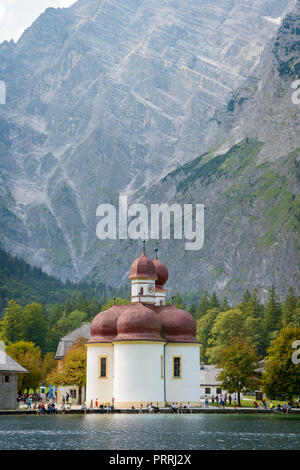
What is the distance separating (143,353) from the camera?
97.8 meters

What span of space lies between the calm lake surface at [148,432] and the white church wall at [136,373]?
30.5 ft

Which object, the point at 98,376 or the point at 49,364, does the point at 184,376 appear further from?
the point at 49,364

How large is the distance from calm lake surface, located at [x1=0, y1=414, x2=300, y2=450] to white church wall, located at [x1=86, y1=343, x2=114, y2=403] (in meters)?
14.4

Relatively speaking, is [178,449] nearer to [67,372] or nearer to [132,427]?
[132,427]

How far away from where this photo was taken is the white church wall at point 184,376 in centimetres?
10219

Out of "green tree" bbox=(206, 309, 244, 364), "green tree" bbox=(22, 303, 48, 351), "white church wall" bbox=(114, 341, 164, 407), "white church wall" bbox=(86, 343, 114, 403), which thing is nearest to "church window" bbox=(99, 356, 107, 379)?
"white church wall" bbox=(86, 343, 114, 403)

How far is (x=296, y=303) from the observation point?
194000mm

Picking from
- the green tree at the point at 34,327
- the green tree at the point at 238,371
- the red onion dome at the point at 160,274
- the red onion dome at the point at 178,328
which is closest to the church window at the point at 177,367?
the red onion dome at the point at 178,328

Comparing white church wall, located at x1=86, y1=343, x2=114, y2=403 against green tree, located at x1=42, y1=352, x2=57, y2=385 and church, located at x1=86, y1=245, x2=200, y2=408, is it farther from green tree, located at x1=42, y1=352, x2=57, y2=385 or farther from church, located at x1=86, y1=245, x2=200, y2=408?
green tree, located at x1=42, y1=352, x2=57, y2=385

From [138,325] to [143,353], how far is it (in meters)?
3.55

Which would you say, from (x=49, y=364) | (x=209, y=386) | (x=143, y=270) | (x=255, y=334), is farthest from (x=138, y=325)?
(x=255, y=334)

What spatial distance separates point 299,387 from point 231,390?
10307 millimetres
